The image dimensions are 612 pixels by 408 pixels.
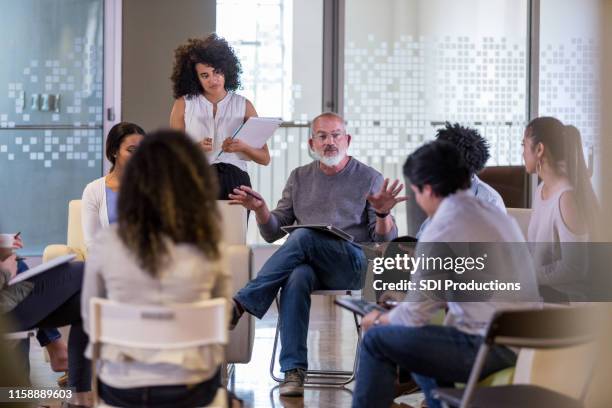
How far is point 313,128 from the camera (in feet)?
16.3

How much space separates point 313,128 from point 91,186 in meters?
1.17

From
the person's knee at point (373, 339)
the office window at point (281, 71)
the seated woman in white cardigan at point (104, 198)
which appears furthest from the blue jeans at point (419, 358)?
the office window at point (281, 71)

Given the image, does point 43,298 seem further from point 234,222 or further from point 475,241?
point 475,241

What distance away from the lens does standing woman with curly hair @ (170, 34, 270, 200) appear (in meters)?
5.18

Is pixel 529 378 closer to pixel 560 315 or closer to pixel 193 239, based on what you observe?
pixel 560 315

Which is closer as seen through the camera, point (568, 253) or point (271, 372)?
point (568, 253)

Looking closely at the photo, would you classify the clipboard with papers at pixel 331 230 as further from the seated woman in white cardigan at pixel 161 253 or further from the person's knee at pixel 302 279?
the seated woman in white cardigan at pixel 161 253

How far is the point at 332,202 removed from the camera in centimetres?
482

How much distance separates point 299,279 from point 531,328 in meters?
1.96

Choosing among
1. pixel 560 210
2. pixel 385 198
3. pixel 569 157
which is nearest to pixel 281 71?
pixel 385 198

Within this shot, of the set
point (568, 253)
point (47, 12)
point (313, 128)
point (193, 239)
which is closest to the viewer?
point (193, 239)

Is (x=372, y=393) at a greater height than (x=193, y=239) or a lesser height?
lesser

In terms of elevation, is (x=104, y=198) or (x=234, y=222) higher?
(x=104, y=198)

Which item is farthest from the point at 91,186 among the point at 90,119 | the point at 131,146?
the point at 90,119
